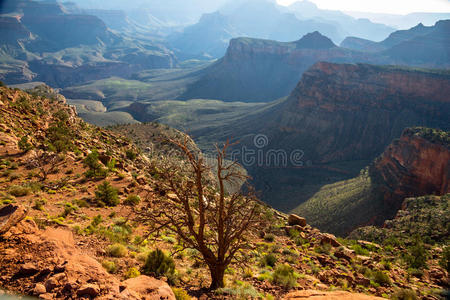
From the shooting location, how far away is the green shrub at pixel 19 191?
12.1 m

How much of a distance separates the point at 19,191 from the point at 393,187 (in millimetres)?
42851

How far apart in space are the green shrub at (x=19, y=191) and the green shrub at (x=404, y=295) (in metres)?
16.0

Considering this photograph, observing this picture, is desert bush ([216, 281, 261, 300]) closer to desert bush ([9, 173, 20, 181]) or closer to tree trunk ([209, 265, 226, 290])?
tree trunk ([209, 265, 226, 290])

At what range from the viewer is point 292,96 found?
9581cm

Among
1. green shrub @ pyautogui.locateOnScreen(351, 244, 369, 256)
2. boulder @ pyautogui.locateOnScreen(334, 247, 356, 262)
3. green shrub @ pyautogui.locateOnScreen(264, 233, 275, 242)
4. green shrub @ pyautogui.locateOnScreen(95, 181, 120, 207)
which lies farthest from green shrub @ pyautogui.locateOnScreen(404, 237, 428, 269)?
green shrub @ pyautogui.locateOnScreen(95, 181, 120, 207)

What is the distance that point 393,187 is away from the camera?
38562 millimetres

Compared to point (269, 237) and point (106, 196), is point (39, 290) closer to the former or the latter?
point (106, 196)

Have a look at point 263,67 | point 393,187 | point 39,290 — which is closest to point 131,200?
point 39,290

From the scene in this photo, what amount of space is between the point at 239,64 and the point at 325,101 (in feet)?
373

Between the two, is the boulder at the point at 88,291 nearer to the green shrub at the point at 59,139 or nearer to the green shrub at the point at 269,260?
the green shrub at the point at 269,260

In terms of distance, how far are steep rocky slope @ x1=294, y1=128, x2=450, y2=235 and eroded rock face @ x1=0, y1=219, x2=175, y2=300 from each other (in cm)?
3258

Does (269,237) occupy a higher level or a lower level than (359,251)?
higher

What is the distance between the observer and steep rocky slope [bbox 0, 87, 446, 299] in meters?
5.95

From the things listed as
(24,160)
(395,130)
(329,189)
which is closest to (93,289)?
(24,160)
